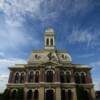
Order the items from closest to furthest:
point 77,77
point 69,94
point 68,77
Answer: point 69,94 → point 68,77 → point 77,77

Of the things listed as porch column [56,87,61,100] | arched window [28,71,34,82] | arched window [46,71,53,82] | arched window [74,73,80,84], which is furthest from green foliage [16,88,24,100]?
arched window [74,73,80,84]

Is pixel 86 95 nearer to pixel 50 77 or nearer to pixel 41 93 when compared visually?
pixel 50 77

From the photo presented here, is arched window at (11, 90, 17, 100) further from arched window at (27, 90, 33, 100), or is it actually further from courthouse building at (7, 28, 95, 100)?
arched window at (27, 90, 33, 100)

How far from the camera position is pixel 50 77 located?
155 ft

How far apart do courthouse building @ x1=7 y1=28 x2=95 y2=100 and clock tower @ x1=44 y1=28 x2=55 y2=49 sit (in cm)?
321

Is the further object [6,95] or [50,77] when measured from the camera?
[50,77]

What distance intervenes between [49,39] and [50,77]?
16532mm

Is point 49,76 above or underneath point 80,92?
above

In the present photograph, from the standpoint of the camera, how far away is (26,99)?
44.6 meters

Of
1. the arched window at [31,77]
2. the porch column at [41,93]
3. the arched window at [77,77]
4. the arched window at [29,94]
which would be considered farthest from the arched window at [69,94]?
the arched window at [31,77]

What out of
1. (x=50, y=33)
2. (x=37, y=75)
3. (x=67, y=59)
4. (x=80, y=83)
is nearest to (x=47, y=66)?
(x=37, y=75)

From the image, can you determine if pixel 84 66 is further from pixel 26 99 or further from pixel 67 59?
pixel 26 99

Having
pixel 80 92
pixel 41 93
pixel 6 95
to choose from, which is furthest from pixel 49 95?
pixel 6 95

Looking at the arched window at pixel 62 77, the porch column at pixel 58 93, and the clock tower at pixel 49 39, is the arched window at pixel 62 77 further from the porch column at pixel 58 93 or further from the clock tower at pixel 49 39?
the clock tower at pixel 49 39
